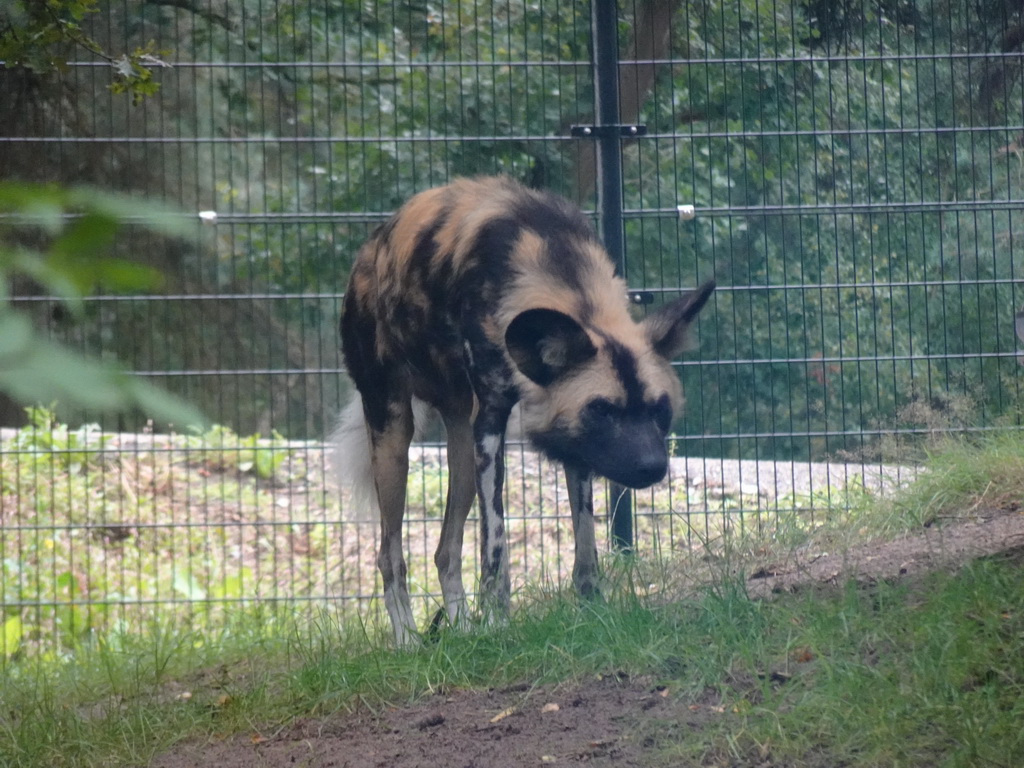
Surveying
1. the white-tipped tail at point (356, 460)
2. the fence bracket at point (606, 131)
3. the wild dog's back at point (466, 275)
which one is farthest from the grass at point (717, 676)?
the fence bracket at point (606, 131)

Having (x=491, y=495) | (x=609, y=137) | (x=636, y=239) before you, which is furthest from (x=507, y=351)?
(x=636, y=239)

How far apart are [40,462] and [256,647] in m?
3.83

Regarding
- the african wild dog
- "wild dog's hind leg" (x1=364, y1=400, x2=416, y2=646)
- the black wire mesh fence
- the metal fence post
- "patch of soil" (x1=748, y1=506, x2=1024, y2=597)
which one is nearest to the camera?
"patch of soil" (x1=748, y1=506, x2=1024, y2=597)

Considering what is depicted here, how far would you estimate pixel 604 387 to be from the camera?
385 centimetres

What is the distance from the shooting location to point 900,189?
20.6 feet

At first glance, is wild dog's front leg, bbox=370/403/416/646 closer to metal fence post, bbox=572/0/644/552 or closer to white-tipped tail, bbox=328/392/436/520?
white-tipped tail, bbox=328/392/436/520

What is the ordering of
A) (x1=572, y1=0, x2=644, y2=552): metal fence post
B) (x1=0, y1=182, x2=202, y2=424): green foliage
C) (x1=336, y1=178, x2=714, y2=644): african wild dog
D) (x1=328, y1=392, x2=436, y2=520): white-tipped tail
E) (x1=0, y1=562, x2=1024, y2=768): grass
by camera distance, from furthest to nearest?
(x1=572, y1=0, x2=644, y2=552): metal fence post < (x1=328, y1=392, x2=436, y2=520): white-tipped tail < (x1=336, y1=178, x2=714, y2=644): african wild dog < (x1=0, y1=562, x2=1024, y2=768): grass < (x1=0, y1=182, x2=202, y2=424): green foliage

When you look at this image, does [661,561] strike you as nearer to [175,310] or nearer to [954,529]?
[954,529]

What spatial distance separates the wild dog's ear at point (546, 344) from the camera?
12.1 feet

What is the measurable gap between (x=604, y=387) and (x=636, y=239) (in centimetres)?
350

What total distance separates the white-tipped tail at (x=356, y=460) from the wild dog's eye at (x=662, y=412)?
110 cm

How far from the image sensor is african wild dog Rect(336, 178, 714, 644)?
3.84 meters

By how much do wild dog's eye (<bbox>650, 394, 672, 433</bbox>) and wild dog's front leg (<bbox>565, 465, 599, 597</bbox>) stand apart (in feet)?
1.10

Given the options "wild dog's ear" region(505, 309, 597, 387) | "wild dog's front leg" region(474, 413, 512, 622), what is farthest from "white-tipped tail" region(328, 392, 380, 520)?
"wild dog's ear" region(505, 309, 597, 387)
